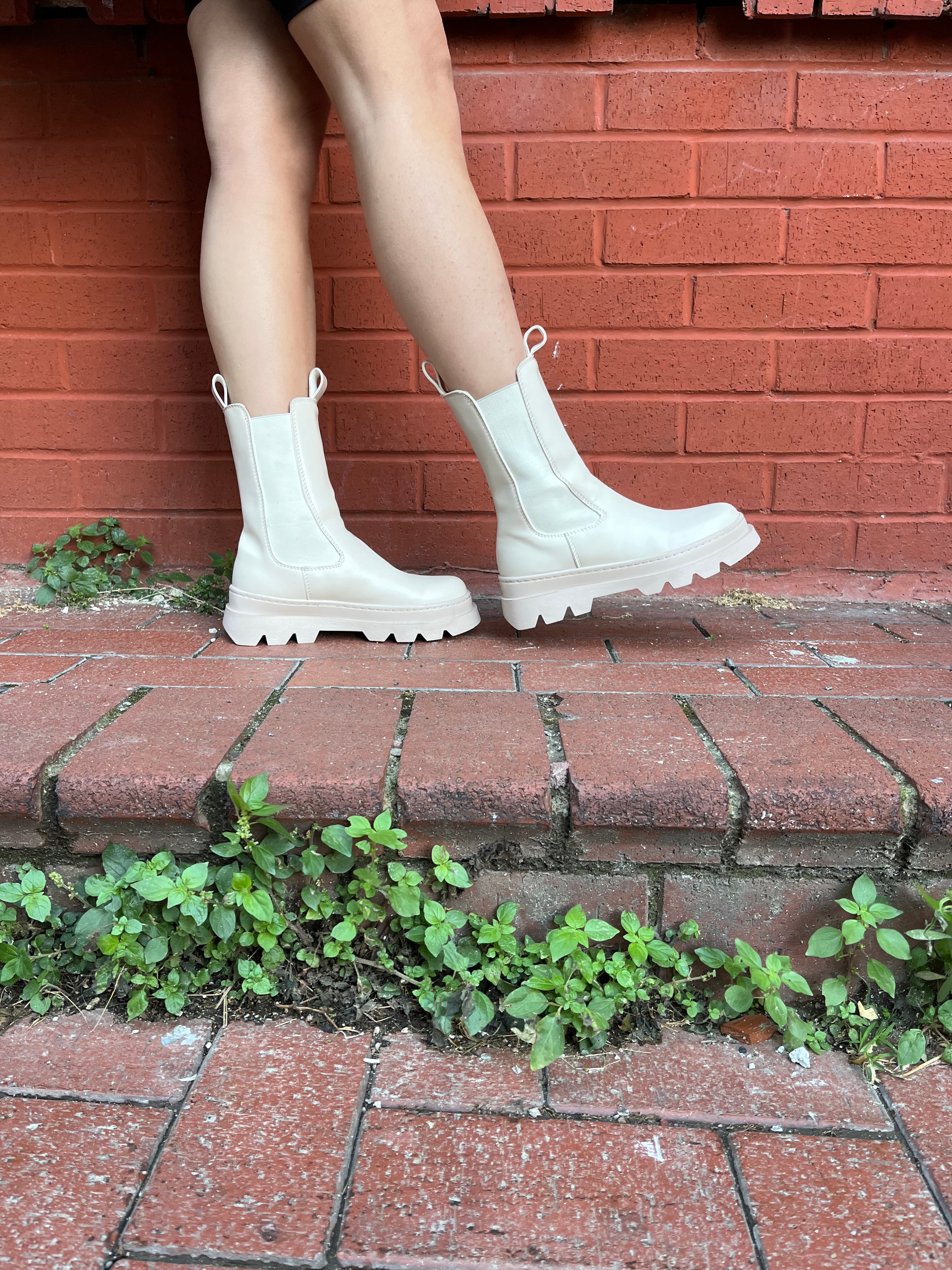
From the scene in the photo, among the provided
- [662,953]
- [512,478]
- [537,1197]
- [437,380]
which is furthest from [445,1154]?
[437,380]

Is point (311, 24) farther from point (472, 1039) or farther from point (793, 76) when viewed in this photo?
point (472, 1039)

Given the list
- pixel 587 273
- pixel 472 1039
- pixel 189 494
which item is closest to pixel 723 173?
pixel 587 273

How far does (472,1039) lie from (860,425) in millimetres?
1515

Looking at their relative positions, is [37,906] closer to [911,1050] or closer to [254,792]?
[254,792]

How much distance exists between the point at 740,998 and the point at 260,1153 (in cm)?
48

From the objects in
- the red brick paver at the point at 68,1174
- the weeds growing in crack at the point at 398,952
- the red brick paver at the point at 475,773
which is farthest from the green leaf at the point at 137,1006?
the red brick paver at the point at 475,773

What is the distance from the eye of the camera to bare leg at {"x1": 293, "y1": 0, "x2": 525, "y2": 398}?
4.01ft

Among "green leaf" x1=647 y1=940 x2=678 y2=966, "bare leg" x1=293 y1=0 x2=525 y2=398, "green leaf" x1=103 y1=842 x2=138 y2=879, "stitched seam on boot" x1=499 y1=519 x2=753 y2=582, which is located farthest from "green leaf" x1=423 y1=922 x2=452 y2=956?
"bare leg" x1=293 y1=0 x2=525 y2=398

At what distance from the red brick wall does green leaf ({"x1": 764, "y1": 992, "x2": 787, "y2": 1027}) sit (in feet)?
3.88

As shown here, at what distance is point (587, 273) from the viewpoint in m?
1.79

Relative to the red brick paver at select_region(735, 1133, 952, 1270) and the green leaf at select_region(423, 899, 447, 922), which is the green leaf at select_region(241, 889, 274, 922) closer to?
the green leaf at select_region(423, 899, 447, 922)

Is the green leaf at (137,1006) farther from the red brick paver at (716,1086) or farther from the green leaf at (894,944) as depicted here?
the green leaf at (894,944)

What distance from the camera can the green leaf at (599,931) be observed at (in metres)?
0.89

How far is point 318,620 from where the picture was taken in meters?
1.49
